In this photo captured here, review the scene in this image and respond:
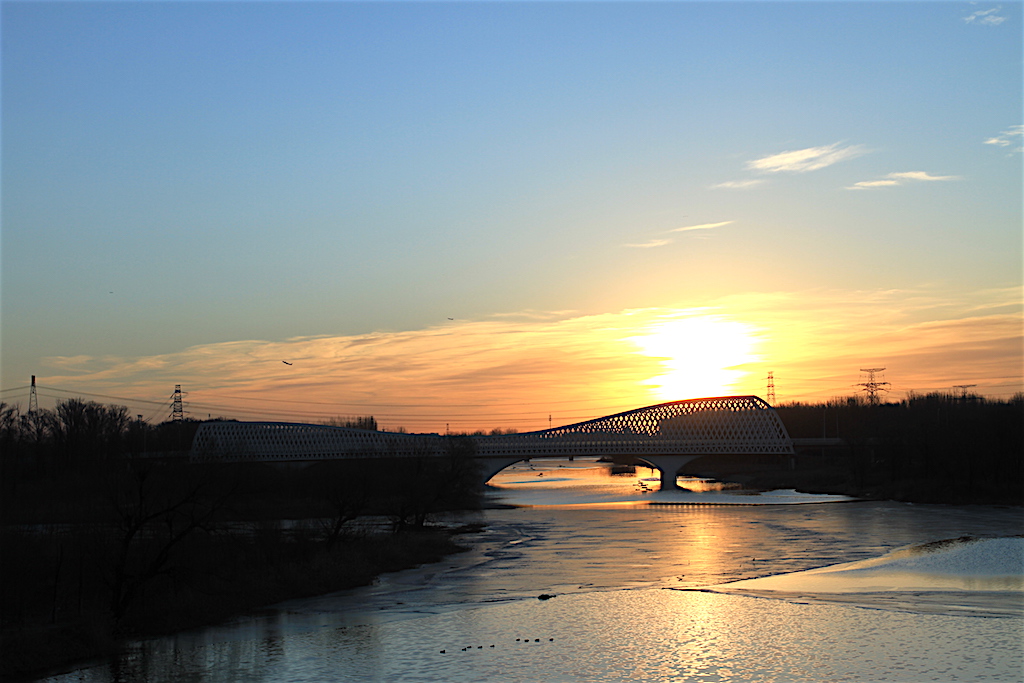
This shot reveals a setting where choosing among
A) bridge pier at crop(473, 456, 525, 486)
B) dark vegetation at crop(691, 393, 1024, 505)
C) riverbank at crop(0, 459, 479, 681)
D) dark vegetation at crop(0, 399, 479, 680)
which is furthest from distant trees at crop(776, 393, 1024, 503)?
riverbank at crop(0, 459, 479, 681)

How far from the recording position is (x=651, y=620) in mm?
28047

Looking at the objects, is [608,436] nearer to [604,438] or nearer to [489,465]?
[604,438]

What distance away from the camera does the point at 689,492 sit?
327 feet

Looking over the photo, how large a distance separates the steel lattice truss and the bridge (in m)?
0.14

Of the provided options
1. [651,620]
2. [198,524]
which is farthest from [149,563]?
[651,620]

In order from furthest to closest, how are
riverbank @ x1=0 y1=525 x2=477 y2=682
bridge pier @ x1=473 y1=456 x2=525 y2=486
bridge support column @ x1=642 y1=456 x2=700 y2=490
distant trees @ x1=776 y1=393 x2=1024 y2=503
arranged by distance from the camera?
bridge support column @ x1=642 y1=456 x2=700 y2=490, bridge pier @ x1=473 y1=456 x2=525 y2=486, distant trees @ x1=776 y1=393 x2=1024 y2=503, riverbank @ x1=0 y1=525 x2=477 y2=682

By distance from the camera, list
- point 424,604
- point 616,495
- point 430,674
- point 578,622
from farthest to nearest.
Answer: point 616,495 → point 424,604 → point 578,622 → point 430,674

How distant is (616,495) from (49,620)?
75859 mm

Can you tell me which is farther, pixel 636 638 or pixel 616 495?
pixel 616 495

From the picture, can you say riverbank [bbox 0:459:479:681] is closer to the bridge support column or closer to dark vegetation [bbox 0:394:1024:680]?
dark vegetation [bbox 0:394:1024:680]

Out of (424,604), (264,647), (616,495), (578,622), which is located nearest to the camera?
(264,647)

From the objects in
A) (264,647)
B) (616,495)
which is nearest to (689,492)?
(616,495)

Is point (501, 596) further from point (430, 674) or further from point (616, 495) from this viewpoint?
point (616, 495)

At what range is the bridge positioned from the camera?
364 ft
